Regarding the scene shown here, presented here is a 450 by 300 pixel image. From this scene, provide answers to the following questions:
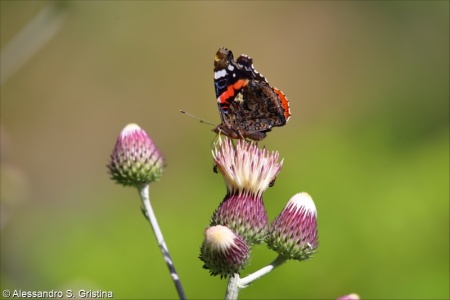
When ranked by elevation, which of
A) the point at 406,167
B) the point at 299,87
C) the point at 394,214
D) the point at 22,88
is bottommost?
the point at 394,214

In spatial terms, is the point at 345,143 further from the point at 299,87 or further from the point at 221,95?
the point at 299,87

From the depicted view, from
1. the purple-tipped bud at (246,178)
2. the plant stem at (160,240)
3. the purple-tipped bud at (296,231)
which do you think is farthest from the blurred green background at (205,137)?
the purple-tipped bud at (296,231)

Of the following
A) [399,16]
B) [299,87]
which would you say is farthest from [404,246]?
[399,16]

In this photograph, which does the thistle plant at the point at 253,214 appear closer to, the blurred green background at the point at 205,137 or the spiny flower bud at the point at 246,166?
the spiny flower bud at the point at 246,166

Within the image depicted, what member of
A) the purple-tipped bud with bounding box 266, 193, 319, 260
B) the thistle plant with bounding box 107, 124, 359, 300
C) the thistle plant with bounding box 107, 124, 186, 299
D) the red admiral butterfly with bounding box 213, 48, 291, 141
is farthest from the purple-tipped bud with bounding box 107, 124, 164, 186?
Result: the purple-tipped bud with bounding box 266, 193, 319, 260

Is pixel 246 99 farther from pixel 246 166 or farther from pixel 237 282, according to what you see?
pixel 237 282
